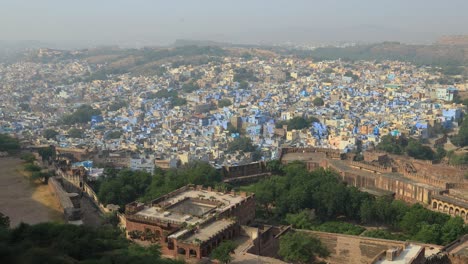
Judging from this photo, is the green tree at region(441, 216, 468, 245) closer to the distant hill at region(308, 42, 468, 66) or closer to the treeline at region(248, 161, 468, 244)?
the treeline at region(248, 161, 468, 244)

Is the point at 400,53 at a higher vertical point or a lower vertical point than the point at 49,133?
higher

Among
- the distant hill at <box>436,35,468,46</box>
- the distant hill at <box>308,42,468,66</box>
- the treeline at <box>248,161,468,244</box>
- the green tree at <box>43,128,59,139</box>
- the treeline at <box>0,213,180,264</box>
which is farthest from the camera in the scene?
the distant hill at <box>436,35,468,46</box>

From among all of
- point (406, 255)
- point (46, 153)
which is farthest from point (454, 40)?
point (406, 255)

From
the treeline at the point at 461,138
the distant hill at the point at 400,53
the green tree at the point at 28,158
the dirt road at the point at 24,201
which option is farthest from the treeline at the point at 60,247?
the distant hill at the point at 400,53

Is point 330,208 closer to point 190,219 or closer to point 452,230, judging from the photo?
point 452,230

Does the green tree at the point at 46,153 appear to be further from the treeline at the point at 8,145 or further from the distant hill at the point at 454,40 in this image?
the distant hill at the point at 454,40

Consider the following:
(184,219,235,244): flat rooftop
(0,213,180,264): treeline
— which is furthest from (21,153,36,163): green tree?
(0,213,180,264): treeline

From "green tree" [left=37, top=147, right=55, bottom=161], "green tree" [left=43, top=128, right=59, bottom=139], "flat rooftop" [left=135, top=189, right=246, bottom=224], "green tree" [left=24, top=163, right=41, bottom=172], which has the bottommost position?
"green tree" [left=43, top=128, right=59, bottom=139]
